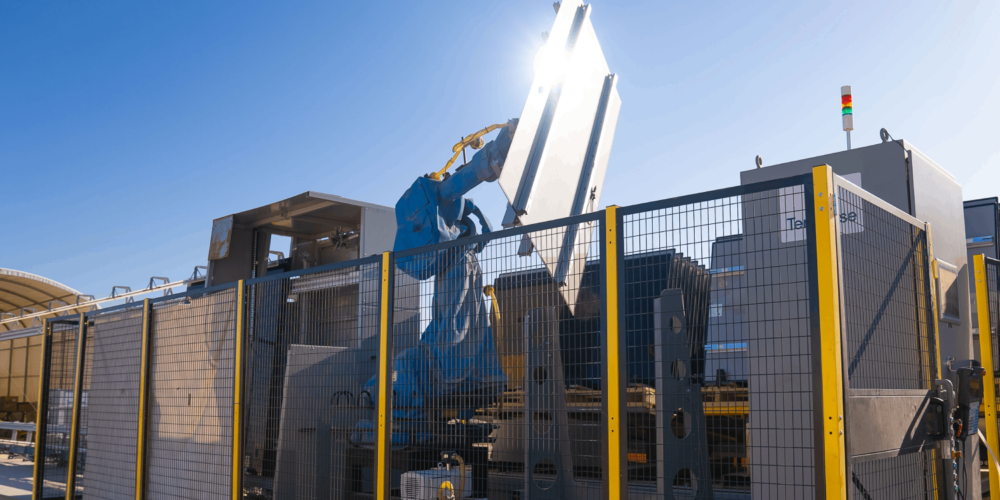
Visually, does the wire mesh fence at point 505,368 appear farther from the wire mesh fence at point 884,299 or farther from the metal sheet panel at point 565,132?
the wire mesh fence at point 884,299

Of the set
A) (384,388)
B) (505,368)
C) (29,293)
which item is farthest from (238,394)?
(29,293)

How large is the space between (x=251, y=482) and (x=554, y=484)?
3.23 m

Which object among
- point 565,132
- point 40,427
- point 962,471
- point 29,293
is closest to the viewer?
point 962,471

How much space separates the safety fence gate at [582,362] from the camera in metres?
3.49

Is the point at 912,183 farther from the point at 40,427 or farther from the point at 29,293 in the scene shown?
the point at 29,293

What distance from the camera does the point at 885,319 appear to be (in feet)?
13.2

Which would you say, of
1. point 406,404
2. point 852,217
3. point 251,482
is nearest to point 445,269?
point 406,404

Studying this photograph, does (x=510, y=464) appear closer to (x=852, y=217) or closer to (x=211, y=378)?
(x=852, y=217)

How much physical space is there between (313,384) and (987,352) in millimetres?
5266

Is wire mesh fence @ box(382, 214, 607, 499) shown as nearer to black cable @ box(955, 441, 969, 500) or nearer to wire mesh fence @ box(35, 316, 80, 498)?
black cable @ box(955, 441, 969, 500)

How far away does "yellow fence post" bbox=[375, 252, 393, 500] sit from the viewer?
193 inches

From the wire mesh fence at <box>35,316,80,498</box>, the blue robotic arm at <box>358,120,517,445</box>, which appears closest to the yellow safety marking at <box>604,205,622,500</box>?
the blue robotic arm at <box>358,120,517,445</box>

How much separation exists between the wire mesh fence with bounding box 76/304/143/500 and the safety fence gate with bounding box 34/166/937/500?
2.61ft

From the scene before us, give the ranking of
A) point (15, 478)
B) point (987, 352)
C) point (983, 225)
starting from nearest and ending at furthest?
1. point (987, 352)
2. point (983, 225)
3. point (15, 478)
